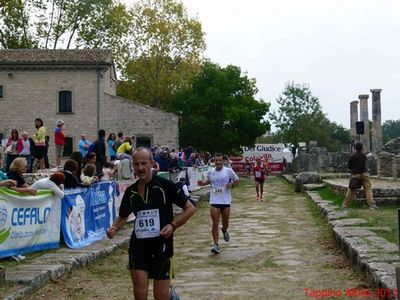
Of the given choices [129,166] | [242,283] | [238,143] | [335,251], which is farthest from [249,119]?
[242,283]

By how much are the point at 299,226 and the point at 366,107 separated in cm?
3259

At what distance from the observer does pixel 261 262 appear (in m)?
9.80

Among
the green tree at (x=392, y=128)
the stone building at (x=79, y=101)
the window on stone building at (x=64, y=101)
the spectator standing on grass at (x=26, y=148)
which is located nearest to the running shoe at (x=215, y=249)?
the spectator standing on grass at (x=26, y=148)

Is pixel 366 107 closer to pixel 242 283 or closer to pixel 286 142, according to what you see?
pixel 286 142

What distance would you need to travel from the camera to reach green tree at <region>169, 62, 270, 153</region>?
1780 inches

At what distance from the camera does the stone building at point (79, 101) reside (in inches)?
1645

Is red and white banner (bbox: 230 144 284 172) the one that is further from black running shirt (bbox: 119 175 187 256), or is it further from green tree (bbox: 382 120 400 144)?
green tree (bbox: 382 120 400 144)

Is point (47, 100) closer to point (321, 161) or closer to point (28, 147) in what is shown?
point (321, 161)

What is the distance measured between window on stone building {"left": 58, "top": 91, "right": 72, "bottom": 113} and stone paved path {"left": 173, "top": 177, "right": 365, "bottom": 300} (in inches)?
1088

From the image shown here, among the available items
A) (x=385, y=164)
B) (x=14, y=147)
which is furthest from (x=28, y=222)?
(x=385, y=164)

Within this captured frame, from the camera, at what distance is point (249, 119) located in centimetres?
4559

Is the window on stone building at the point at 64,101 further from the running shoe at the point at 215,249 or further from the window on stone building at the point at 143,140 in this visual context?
the running shoe at the point at 215,249

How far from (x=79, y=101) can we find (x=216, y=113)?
1065 cm

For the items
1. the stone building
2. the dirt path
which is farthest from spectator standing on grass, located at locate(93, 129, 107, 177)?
the stone building
